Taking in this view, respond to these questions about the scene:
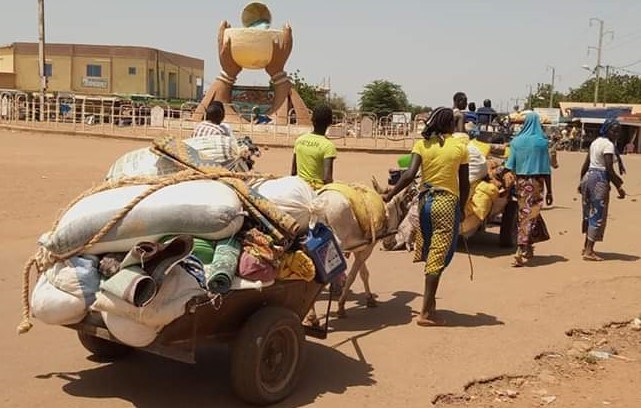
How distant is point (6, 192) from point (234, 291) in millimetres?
9910

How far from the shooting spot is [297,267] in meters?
4.46

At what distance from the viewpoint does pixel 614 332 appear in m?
6.37

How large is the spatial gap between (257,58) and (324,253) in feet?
120

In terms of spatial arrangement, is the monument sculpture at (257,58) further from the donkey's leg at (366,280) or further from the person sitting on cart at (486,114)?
the donkey's leg at (366,280)

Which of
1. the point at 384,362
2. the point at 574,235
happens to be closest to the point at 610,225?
the point at 574,235

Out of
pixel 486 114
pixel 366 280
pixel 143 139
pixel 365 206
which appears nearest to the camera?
pixel 365 206

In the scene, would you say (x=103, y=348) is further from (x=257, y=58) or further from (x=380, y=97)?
(x=380, y=97)

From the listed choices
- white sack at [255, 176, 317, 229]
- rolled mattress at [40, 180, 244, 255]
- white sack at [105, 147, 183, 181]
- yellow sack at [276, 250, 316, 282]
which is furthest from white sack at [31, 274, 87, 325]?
white sack at [255, 176, 317, 229]

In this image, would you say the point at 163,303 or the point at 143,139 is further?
the point at 143,139

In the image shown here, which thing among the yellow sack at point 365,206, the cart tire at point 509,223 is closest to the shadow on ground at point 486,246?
the cart tire at point 509,223

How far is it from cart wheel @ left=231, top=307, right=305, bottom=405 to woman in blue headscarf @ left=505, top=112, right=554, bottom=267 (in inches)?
200

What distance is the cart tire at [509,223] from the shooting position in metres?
10.0

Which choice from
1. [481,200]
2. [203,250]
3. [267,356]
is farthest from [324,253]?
[481,200]

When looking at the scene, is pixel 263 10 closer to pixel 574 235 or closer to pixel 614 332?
pixel 574 235
